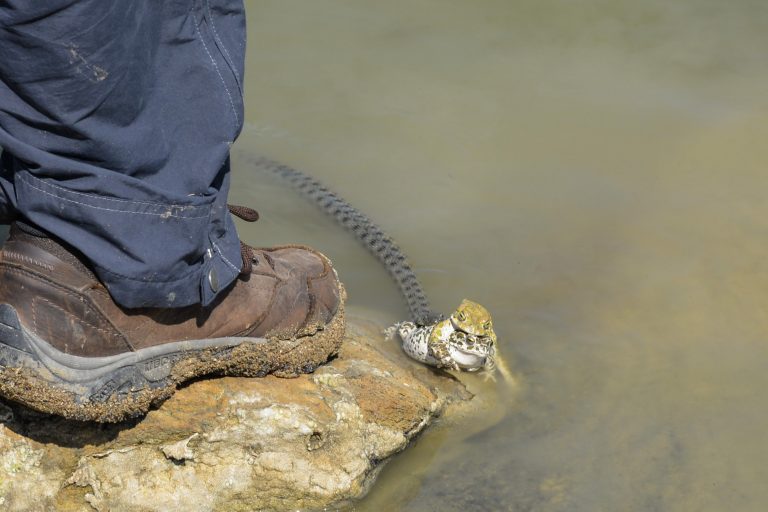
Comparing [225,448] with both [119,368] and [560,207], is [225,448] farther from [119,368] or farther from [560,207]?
[560,207]

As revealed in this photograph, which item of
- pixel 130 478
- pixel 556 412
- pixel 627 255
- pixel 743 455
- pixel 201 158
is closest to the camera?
pixel 201 158

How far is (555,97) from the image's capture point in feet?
22.0

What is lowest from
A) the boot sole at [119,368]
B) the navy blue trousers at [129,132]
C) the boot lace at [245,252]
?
the boot sole at [119,368]

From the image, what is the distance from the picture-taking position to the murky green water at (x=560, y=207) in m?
3.65

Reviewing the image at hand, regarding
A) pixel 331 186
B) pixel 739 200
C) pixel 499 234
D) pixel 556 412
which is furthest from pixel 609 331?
pixel 331 186

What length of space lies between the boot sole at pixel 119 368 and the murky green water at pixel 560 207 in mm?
751

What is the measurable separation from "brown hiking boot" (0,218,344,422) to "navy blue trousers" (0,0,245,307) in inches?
5.2

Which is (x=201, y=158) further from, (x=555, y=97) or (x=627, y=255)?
(x=555, y=97)

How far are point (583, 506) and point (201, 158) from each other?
83.5 inches

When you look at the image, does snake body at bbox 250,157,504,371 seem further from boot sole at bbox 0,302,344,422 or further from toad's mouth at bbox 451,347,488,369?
boot sole at bbox 0,302,344,422

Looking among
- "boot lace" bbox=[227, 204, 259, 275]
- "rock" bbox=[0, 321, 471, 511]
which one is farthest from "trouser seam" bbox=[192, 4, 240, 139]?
"rock" bbox=[0, 321, 471, 511]

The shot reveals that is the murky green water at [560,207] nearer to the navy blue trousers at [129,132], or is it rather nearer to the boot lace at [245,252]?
the boot lace at [245,252]

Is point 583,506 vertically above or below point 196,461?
below

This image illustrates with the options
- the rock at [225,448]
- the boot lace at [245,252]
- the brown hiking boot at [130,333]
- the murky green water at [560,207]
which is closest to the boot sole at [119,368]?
the brown hiking boot at [130,333]
